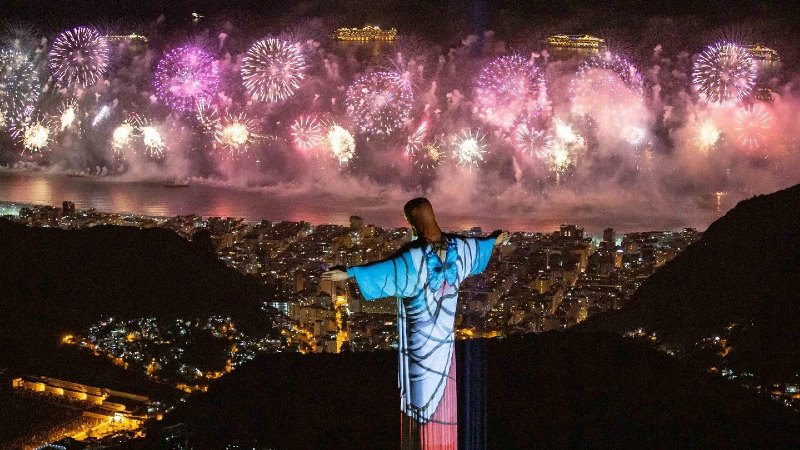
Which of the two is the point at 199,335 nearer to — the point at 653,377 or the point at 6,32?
the point at 653,377

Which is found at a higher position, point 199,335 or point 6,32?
point 6,32

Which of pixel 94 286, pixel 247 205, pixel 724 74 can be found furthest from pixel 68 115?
pixel 724 74

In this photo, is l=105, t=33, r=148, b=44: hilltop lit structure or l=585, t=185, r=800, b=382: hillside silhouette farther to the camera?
l=105, t=33, r=148, b=44: hilltop lit structure

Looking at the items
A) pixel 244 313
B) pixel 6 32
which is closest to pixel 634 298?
pixel 244 313

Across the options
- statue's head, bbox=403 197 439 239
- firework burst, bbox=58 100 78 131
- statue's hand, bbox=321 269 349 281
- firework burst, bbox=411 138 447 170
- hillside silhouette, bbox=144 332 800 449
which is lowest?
hillside silhouette, bbox=144 332 800 449

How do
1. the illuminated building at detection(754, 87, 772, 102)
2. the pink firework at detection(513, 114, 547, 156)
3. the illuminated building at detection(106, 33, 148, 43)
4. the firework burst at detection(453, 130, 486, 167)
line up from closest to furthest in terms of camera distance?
the illuminated building at detection(754, 87, 772, 102) < the pink firework at detection(513, 114, 547, 156) < the firework burst at detection(453, 130, 486, 167) < the illuminated building at detection(106, 33, 148, 43)

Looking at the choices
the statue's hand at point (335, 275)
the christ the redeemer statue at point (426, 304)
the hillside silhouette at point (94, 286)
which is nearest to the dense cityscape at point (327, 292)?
the hillside silhouette at point (94, 286)

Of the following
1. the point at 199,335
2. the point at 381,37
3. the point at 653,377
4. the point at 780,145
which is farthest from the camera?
the point at 381,37

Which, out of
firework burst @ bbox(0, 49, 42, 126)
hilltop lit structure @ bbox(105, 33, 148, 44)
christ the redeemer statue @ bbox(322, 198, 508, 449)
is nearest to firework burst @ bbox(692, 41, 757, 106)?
hilltop lit structure @ bbox(105, 33, 148, 44)

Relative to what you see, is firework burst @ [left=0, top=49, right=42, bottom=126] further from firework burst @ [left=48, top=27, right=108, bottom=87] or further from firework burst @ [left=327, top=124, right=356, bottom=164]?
firework burst @ [left=327, top=124, right=356, bottom=164]
